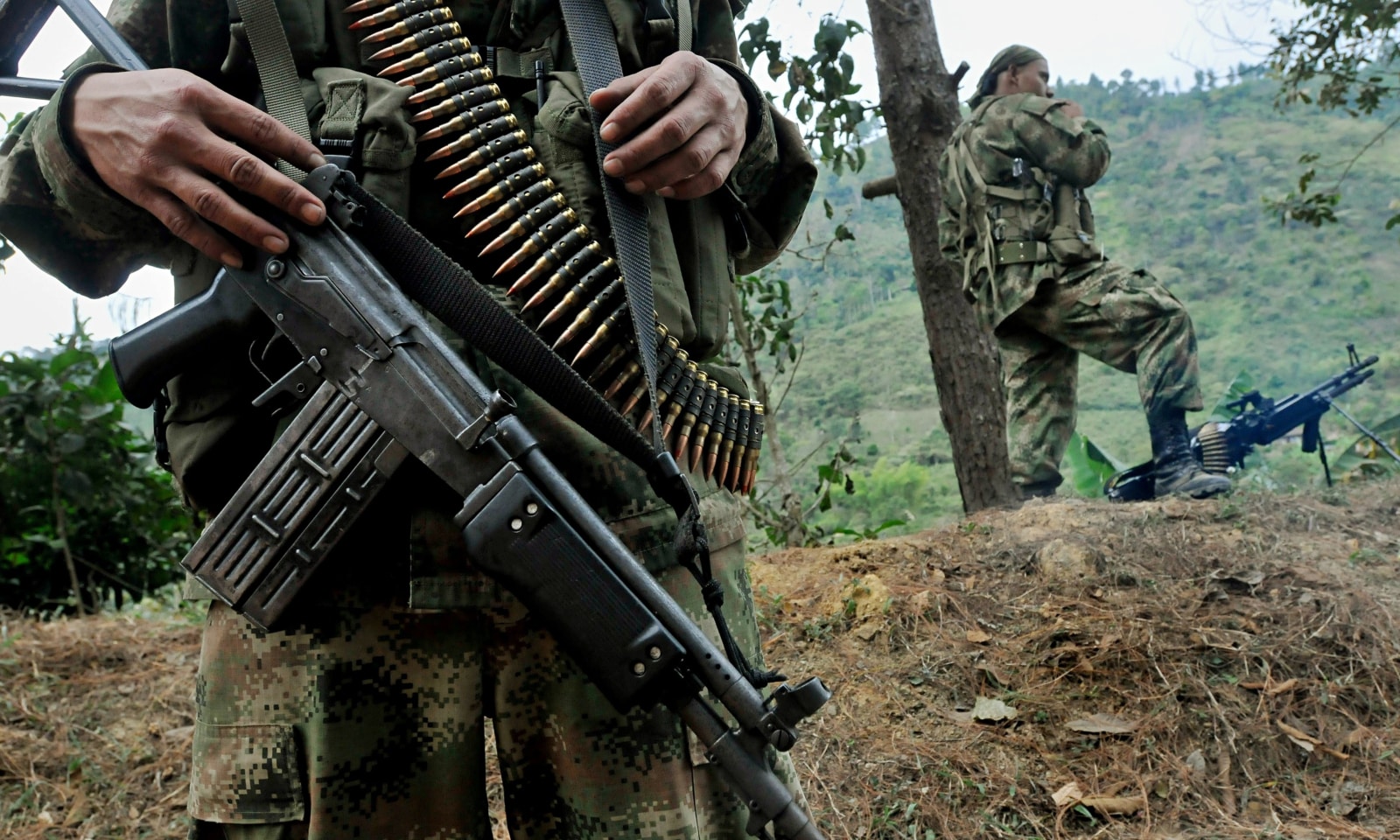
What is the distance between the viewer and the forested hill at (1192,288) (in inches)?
703

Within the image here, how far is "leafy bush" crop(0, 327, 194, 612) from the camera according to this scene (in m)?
5.16

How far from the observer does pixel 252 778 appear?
1268 mm

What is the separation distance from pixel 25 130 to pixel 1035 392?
6.23 meters

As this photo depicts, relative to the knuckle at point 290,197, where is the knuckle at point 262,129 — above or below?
above

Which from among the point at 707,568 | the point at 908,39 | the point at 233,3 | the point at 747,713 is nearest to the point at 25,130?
the point at 233,3

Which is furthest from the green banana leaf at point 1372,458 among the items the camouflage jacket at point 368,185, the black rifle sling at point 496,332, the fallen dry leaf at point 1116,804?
the black rifle sling at point 496,332

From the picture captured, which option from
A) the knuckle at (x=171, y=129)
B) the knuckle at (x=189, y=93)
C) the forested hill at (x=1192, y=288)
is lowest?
the forested hill at (x=1192, y=288)

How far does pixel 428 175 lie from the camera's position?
1.50 m

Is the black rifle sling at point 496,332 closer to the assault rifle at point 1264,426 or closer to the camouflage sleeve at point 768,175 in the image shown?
the camouflage sleeve at point 768,175

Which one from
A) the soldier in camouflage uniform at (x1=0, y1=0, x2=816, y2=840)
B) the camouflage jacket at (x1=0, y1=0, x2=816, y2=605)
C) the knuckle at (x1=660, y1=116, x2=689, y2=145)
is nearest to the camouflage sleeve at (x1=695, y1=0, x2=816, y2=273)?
the camouflage jacket at (x1=0, y1=0, x2=816, y2=605)

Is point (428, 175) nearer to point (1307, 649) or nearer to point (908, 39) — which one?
point (1307, 649)

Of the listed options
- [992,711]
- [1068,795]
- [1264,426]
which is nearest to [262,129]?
[1068,795]

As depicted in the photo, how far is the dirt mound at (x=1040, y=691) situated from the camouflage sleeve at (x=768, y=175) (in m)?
1.86

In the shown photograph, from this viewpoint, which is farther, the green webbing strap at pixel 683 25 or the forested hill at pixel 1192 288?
the forested hill at pixel 1192 288
